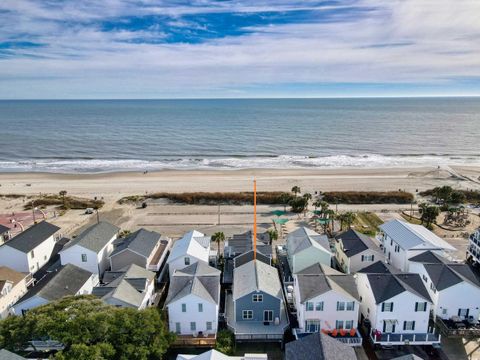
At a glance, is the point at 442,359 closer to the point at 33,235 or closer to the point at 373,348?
the point at 373,348

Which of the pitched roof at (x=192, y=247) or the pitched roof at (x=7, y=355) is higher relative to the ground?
the pitched roof at (x=7, y=355)

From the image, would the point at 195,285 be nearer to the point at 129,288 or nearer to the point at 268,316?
the point at 129,288

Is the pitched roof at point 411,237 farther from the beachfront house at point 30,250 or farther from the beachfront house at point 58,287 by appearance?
the beachfront house at point 30,250

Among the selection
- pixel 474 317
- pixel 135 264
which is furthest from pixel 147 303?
pixel 474 317

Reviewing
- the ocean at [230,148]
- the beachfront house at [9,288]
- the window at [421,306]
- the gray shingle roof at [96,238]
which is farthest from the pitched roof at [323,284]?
the ocean at [230,148]

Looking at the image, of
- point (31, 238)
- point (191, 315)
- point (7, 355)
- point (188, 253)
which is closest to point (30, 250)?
point (31, 238)
